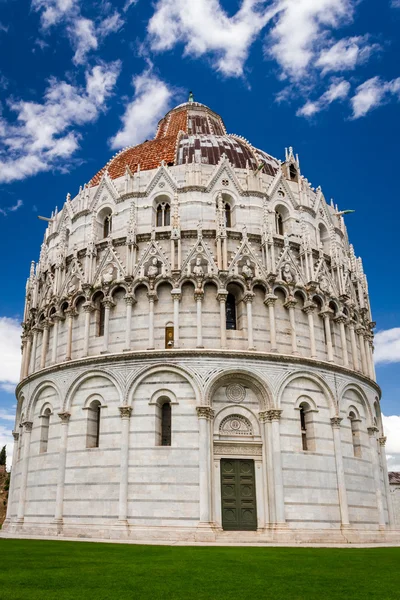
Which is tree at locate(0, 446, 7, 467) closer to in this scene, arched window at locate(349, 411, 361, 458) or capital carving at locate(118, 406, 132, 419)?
capital carving at locate(118, 406, 132, 419)

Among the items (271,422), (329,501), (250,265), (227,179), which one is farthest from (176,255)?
(329,501)

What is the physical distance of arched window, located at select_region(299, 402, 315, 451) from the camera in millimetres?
29422

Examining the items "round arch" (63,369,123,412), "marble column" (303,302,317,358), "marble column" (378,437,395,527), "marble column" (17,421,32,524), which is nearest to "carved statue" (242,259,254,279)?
"marble column" (303,302,317,358)

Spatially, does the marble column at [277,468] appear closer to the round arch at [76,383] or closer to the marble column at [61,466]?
the round arch at [76,383]

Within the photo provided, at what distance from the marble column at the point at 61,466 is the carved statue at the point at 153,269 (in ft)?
29.1

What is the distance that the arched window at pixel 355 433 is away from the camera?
31.5 metres

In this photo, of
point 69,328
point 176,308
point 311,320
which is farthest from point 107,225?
point 311,320

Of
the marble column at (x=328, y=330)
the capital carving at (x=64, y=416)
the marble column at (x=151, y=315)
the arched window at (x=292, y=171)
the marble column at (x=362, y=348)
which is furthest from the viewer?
the arched window at (x=292, y=171)

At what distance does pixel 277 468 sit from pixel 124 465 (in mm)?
7591

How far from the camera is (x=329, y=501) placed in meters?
28.3

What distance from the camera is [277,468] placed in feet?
89.9

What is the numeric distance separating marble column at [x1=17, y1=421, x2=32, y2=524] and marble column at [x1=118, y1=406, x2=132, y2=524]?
750cm

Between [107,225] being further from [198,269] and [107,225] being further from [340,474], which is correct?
[340,474]

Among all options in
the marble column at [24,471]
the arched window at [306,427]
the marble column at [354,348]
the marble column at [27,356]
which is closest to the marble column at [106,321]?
the marble column at [24,471]
